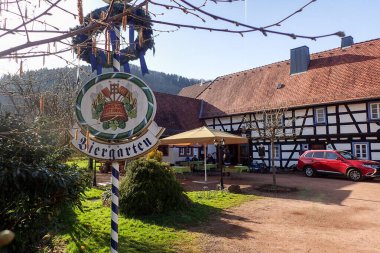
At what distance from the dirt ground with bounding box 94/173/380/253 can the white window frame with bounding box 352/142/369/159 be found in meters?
8.07

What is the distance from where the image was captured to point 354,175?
16.1 m

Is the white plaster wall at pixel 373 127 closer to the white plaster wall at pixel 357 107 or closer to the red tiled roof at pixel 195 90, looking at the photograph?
the white plaster wall at pixel 357 107

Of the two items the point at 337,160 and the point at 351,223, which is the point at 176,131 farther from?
the point at 351,223

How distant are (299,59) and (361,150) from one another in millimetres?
8158

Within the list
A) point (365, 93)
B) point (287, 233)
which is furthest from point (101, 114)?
point (365, 93)

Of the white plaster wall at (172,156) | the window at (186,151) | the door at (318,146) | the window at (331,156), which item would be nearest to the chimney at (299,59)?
the door at (318,146)

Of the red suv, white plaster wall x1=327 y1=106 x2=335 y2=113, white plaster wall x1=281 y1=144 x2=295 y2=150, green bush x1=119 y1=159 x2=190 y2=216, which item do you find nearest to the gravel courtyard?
green bush x1=119 y1=159 x2=190 y2=216

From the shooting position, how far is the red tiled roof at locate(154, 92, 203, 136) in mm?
25047

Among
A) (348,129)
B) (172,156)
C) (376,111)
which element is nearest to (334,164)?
(348,129)

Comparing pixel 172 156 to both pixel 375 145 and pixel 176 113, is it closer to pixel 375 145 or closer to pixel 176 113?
pixel 176 113

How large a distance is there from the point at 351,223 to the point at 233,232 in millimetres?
2938

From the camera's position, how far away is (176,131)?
81.3 ft

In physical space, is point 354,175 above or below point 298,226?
above

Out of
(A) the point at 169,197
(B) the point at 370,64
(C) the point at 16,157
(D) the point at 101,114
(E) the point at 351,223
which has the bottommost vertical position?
(E) the point at 351,223
